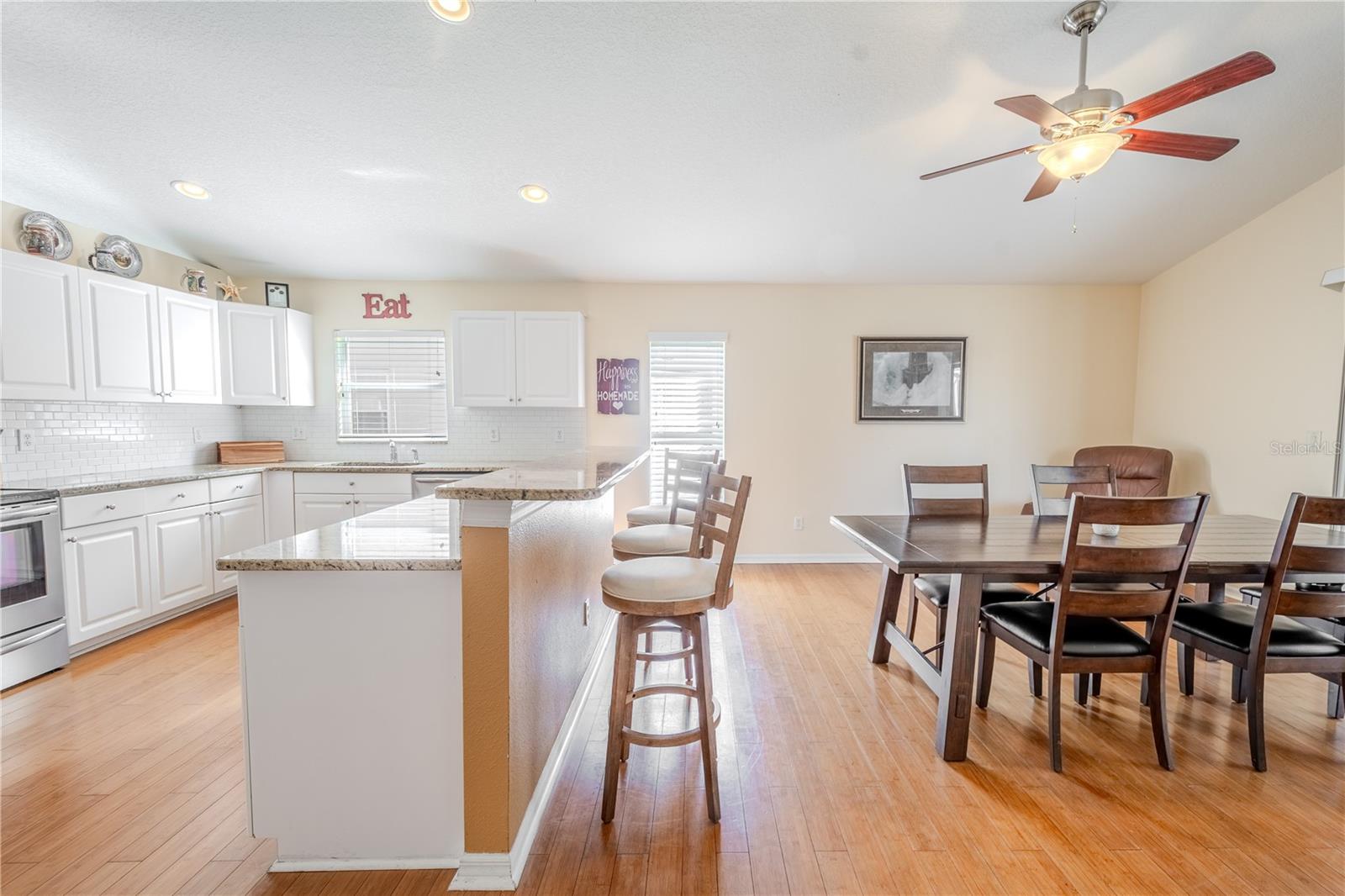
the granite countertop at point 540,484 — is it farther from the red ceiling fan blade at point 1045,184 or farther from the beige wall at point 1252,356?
the beige wall at point 1252,356

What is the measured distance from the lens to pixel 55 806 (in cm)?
177

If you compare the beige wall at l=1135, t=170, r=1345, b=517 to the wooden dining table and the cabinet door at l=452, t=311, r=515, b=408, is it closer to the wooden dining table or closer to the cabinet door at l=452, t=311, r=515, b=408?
the wooden dining table

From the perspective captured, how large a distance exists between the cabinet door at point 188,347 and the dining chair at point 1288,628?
228 inches

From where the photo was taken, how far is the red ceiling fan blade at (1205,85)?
5.33 ft

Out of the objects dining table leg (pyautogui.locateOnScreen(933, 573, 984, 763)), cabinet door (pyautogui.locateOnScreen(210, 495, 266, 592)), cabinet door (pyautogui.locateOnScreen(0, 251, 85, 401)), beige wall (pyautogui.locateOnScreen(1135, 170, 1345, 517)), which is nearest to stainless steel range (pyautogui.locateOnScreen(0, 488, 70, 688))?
cabinet door (pyautogui.locateOnScreen(0, 251, 85, 401))

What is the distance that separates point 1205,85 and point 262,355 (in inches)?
216

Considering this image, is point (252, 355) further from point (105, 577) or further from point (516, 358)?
point (516, 358)

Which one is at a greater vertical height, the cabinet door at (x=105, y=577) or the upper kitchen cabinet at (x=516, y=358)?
the upper kitchen cabinet at (x=516, y=358)

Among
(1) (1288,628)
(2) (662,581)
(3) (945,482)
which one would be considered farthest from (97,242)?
(1) (1288,628)

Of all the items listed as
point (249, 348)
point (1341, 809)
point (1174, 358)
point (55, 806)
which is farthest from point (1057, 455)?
point (249, 348)

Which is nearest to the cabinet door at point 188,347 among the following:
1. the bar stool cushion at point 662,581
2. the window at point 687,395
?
the window at point 687,395

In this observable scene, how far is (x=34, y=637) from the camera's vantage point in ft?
8.48

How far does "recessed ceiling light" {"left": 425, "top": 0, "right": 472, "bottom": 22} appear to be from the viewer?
204 cm

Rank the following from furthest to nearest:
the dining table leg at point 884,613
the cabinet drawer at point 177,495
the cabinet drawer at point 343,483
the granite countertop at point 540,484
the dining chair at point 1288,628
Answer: the cabinet drawer at point 343,483, the cabinet drawer at point 177,495, the dining table leg at point 884,613, the dining chair at point 1288,628, the granite countertop at point 540,484
